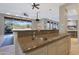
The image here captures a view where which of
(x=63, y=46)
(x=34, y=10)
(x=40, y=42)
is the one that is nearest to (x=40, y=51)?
(x=40, y=42)

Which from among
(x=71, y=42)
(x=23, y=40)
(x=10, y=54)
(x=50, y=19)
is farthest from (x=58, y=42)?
(x=10, y=54)

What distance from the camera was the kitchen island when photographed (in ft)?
6.62

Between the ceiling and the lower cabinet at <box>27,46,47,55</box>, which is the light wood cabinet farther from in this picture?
the ceiling

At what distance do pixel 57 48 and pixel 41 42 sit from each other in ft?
0.89

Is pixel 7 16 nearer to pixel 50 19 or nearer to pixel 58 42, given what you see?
pixel 50 19

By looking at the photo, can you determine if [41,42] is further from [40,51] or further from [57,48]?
[57,48]

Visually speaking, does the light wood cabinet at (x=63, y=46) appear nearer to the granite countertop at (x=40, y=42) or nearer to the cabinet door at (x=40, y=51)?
the granite countertop at (x=40, y=42)

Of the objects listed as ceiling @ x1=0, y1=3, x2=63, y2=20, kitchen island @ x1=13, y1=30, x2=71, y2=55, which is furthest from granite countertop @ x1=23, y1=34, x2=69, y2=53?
ceiling @ x1=0, y1=3, x2=63, y2=20

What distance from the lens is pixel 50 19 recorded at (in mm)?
2094

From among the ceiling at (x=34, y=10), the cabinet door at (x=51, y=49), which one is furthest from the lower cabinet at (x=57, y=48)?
the ceiling at (x=34, y=10)

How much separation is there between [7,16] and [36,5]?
48cm

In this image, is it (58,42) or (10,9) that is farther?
(58,42)

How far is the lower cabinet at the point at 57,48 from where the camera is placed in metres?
2.07

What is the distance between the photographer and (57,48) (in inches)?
84.3
